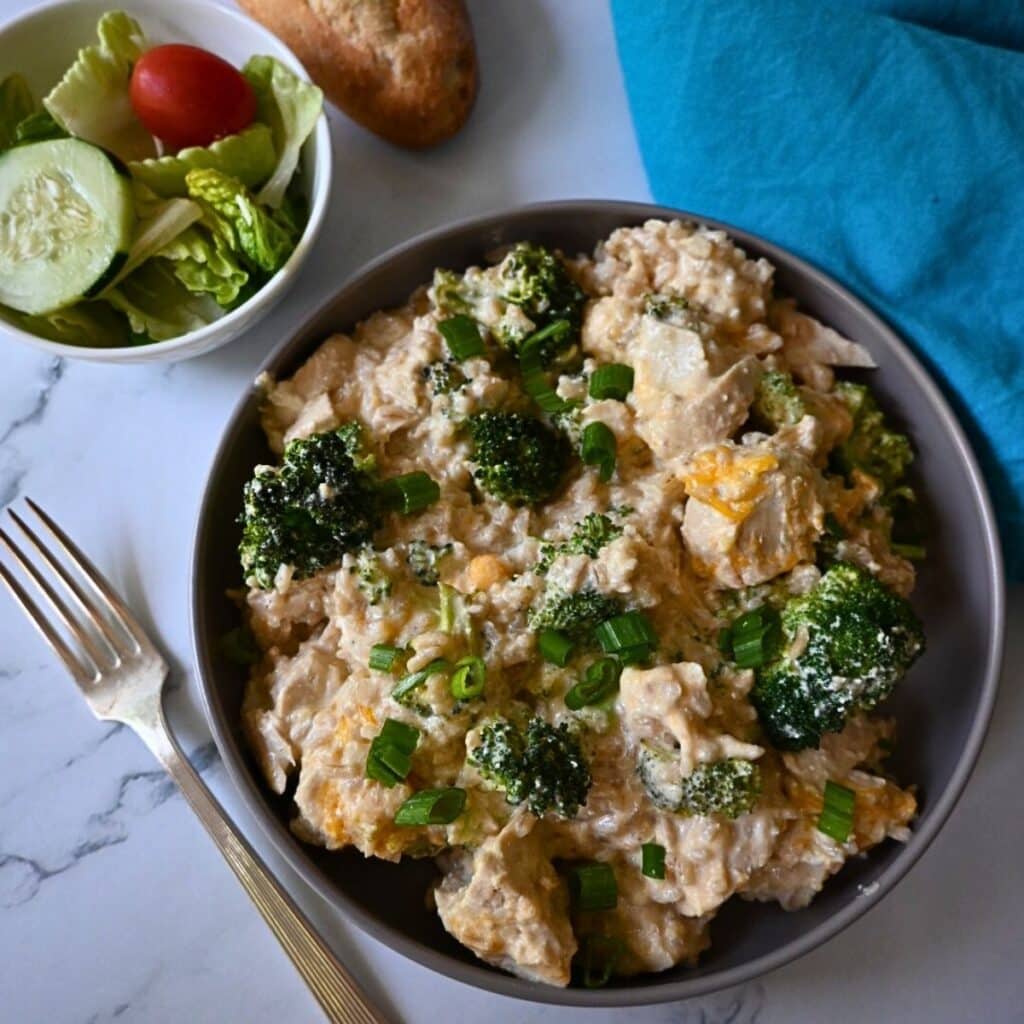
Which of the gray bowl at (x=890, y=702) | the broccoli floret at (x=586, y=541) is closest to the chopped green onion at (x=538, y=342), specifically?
the gray bowl at (x=890, y=702)

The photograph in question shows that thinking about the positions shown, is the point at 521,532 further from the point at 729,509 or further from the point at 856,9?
the point at 856,9

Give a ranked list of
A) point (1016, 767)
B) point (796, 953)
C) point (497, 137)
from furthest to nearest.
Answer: point (497, 137) → point (1016, 767) → point (796, 953)

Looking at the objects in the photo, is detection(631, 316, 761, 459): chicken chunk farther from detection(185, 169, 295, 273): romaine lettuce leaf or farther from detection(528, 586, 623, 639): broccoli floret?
detection(185, 169, 295, 273): romaine lettuce leaf

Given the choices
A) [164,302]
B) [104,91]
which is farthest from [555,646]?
[104,91]

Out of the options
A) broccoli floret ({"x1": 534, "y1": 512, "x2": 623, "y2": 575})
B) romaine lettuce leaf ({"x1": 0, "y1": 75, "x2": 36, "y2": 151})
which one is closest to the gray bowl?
broccoli floret ({"x1": 534, "y1": 512, "x2": 623, "y2": 575})

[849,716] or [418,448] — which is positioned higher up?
[418,448]

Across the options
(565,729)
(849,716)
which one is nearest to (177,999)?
(565,729)
